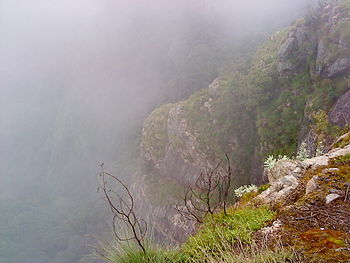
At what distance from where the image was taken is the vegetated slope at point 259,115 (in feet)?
134

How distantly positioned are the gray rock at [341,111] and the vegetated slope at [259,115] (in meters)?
0.14

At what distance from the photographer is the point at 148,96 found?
6339 inches

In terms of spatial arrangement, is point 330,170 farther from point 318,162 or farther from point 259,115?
point 259,115

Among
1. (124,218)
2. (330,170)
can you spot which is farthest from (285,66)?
(124,218)

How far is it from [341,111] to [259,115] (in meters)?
22.8

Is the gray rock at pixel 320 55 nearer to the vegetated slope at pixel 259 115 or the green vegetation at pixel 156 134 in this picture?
the vegetated slope at pixel 259 115

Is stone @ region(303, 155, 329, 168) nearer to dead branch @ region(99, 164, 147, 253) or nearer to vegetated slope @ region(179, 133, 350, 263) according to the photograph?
vegetated slope @ region(179, 133, 350, 263)

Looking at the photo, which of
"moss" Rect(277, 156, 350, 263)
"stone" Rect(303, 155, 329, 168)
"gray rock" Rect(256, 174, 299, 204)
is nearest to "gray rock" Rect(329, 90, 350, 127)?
"stone" Rect(303, 155, 329, 168)

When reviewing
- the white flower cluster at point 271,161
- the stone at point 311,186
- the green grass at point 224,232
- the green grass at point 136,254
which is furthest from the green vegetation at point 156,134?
the green grass at point 136,254

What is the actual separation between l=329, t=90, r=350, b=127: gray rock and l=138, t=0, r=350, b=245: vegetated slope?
14 cm

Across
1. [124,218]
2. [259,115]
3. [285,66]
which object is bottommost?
[124,218]

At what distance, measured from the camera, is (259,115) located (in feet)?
191

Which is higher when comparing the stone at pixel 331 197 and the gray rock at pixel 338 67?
the gray rock at pixel 338 67

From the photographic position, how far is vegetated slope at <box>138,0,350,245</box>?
40.8 m
